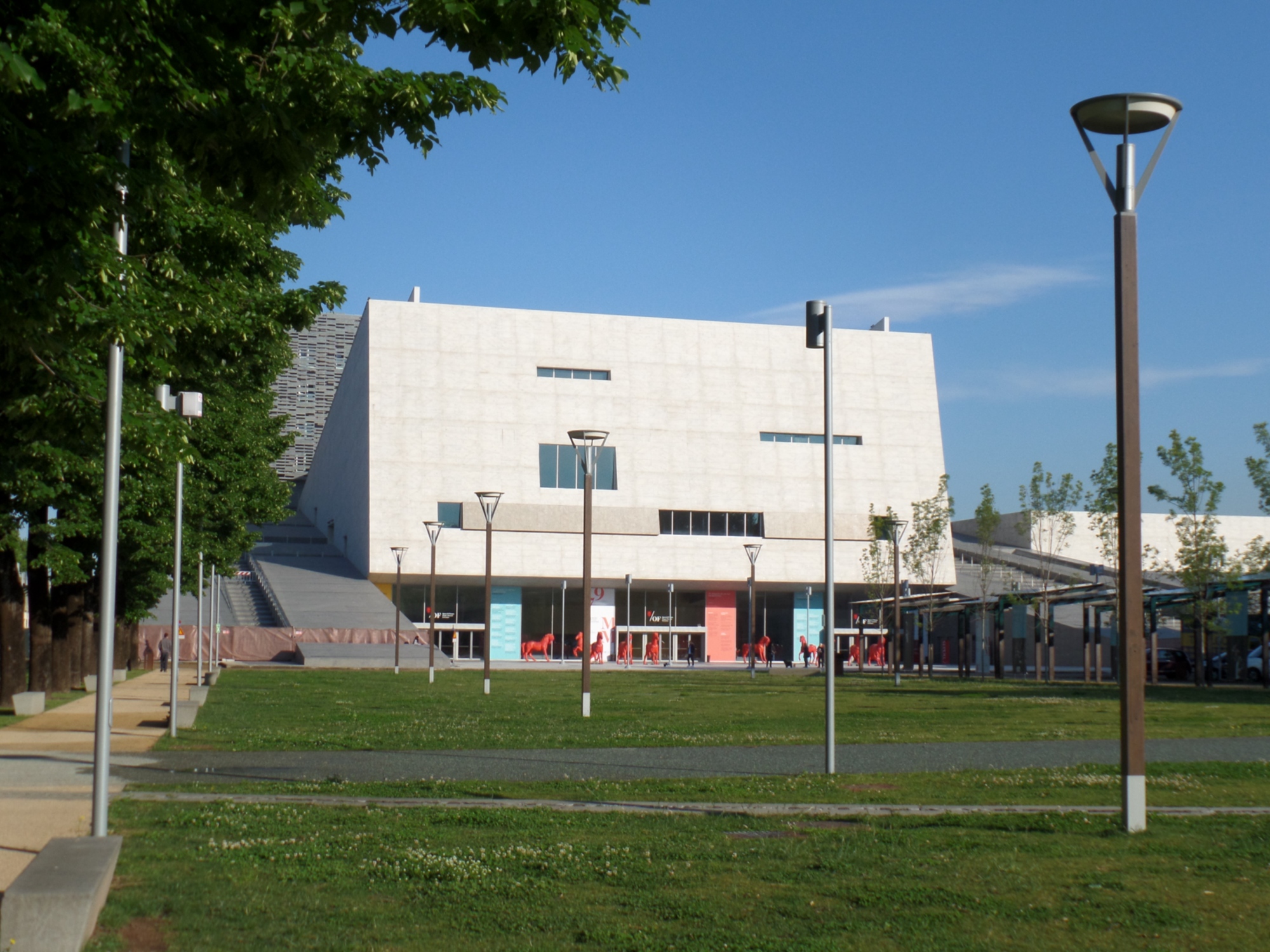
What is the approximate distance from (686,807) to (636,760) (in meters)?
4.81

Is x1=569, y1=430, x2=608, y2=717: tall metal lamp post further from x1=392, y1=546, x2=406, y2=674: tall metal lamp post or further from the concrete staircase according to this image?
the concrete staircase

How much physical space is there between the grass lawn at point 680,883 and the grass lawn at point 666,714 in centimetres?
849

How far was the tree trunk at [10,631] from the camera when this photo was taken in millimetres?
25406

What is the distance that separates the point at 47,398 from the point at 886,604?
195 ft

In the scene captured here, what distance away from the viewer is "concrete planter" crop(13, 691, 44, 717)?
24562 millimetres

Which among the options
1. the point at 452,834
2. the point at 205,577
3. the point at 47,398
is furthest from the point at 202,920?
→ the point at 205,577

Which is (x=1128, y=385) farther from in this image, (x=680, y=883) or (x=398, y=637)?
(x=398, y=637)

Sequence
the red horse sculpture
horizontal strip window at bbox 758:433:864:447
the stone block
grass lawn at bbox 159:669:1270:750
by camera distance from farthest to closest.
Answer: horizontal strip window at bbox 758:433:864:447
the red horse sculpture
the stone block
grass lawn at bbox 159:669:1270:750

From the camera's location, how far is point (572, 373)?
79688mm

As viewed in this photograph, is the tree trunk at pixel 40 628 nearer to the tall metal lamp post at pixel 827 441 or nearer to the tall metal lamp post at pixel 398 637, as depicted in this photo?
the tall metal lamp post at pixel 827 441

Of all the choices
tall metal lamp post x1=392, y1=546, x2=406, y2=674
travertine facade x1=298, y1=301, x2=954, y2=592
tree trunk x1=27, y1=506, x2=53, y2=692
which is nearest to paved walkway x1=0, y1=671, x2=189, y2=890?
tree trunk x1=27, y1=506, x2=53, y2=692

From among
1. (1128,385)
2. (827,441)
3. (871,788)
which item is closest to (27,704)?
(827,441)

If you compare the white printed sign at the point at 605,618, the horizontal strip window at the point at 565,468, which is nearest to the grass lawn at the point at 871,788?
the horizontal strip window at the point at 565,468

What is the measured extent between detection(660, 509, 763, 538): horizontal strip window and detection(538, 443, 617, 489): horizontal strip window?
4.10 metres
